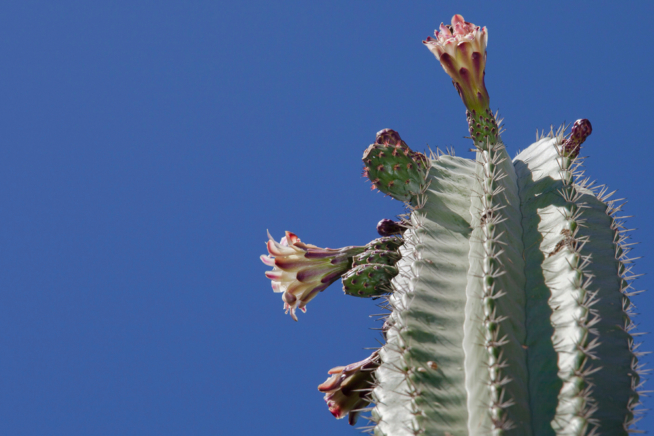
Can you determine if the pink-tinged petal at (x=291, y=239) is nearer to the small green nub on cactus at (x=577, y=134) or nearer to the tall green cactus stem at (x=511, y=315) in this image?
the tall green cactus stem at (x=511, y=315)

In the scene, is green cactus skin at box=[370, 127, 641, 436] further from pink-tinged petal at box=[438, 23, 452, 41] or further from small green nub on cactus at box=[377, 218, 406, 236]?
pink-tinged petal at box=[438, 23, 452, 41]

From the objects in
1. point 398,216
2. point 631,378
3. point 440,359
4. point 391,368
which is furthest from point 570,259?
point 398,216

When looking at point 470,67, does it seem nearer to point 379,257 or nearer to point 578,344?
point 379,257


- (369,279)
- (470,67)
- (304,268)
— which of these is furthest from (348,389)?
(470,67)

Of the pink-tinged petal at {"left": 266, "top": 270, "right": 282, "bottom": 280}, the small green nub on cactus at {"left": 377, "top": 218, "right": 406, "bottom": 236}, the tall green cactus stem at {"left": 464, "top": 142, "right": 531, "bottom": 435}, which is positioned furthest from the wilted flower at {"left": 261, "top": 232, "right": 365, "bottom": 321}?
the tall green cactus stem at {"left": 464, "top": 142, "right": 531, "bottom": 435}

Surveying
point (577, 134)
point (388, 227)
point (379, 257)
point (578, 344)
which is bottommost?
point (578, 344)

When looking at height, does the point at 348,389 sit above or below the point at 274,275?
below

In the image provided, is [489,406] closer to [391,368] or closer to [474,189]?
[391,368]

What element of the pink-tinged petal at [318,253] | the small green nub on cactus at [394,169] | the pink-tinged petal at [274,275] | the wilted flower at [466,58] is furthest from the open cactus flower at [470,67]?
the pink-tinged petal at [274,275]
